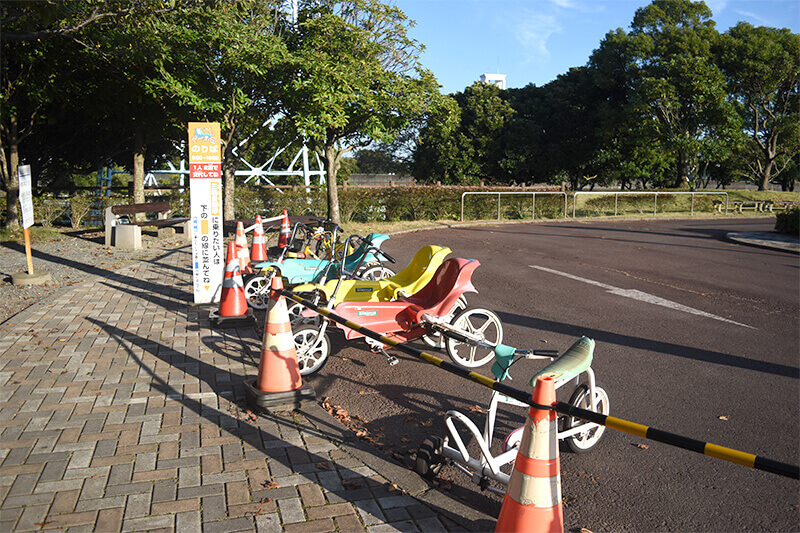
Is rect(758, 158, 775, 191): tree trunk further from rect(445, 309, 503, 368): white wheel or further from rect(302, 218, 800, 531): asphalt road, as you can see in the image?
rect(445, 309, 503, 368): white wheel

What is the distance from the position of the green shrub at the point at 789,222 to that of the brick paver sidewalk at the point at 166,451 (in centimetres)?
1770

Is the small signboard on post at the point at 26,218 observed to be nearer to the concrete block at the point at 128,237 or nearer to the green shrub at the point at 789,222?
the concrete block at the point at 128,237

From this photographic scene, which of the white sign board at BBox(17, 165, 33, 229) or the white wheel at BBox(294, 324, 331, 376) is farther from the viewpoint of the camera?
the white sign board at BBox(17, 165, 33, 229)

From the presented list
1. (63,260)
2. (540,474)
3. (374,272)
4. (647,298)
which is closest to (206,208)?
(374,272)

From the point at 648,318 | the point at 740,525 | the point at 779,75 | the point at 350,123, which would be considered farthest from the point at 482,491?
the point at 779,75

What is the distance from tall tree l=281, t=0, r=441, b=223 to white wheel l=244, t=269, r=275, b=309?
30.0ft

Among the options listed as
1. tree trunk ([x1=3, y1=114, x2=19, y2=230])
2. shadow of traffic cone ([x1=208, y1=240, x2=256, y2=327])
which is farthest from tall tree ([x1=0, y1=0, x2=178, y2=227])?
shadow of traffic cone ([x1=208, y1=240, x2=256, y2=327])

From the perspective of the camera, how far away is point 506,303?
26.9ft

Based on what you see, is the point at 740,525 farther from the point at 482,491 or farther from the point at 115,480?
the point at 115,480

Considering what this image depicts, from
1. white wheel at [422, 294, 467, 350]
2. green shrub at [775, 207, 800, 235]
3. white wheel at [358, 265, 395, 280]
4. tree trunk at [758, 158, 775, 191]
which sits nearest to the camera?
white wheel at [422, 294, 467, 350]

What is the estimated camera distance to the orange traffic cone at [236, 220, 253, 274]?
788 cm

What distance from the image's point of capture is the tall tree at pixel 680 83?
102 ft

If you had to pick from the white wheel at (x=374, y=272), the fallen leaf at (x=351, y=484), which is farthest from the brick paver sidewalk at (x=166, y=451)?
the white wheel at (x=374, y=272)

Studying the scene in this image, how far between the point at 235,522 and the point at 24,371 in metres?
3.28
